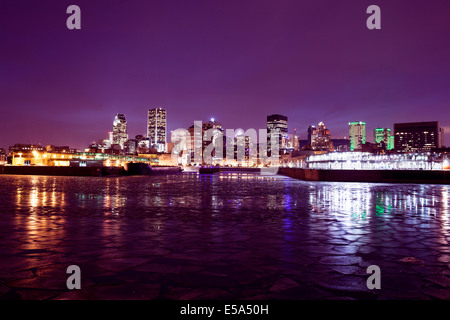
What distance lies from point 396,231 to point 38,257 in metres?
6.78

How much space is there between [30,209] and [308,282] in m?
9.76

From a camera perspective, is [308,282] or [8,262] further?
[8,262]

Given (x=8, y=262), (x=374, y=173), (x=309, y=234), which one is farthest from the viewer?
(x=374, y=173)

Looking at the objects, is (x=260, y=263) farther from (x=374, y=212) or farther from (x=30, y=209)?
(x=30, y=209)

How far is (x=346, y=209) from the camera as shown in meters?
11.5

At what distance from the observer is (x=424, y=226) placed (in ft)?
26.9

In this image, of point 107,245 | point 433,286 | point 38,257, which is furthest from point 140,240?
point 433,286

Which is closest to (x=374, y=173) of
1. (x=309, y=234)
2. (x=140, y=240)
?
(x=309, y=234)

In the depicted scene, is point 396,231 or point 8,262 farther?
point 396,231

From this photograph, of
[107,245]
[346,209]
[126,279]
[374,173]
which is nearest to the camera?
[126,279]

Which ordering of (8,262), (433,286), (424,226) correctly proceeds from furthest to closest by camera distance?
(424,226) < (8,262) < (433,286)

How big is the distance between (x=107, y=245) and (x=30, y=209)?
6.23m

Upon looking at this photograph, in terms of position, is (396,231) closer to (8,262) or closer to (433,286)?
(433,286)

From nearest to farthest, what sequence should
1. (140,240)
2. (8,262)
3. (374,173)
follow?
(8,262) → (140,240) → (374,173)
